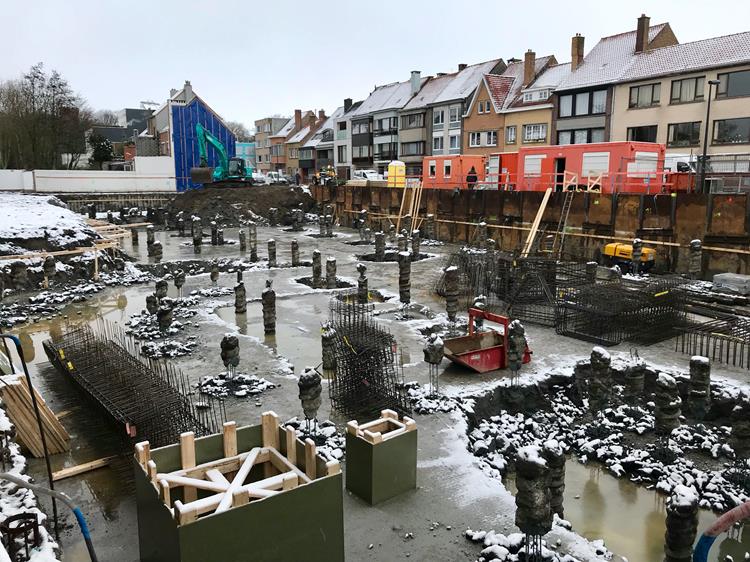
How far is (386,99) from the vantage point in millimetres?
66188

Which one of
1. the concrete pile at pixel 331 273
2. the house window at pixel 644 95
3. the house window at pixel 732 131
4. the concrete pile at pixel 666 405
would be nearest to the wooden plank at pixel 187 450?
the concrete pile at pixel 666 405

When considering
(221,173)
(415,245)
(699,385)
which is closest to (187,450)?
(699,385)

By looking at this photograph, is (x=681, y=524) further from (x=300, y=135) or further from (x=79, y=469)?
(x=300, y=135)

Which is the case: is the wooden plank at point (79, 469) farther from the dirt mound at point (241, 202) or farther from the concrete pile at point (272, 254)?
the dirt mound at point (241, 202)

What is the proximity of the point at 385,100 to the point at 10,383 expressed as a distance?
61060mm

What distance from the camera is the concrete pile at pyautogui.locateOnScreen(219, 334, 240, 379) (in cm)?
1305

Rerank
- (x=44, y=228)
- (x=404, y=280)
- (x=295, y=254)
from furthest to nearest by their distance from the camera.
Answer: (x=295, y=254), (x=44, y=228), (x=404, y=280)

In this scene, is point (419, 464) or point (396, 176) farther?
point (396, 176)

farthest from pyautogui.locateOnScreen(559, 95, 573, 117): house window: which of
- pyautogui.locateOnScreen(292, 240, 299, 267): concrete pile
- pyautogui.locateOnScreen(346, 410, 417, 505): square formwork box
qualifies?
pyautogui.locateOnScreen(346, 410, 417, 505): square formwork box

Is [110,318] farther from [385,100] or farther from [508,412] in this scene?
[385,100]

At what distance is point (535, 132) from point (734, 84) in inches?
605

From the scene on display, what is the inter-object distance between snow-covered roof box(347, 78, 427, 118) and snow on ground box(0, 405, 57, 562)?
58230mm

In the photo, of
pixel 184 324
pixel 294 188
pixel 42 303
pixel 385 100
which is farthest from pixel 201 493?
pixel 385 100

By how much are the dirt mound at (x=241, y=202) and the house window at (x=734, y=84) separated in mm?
30447
